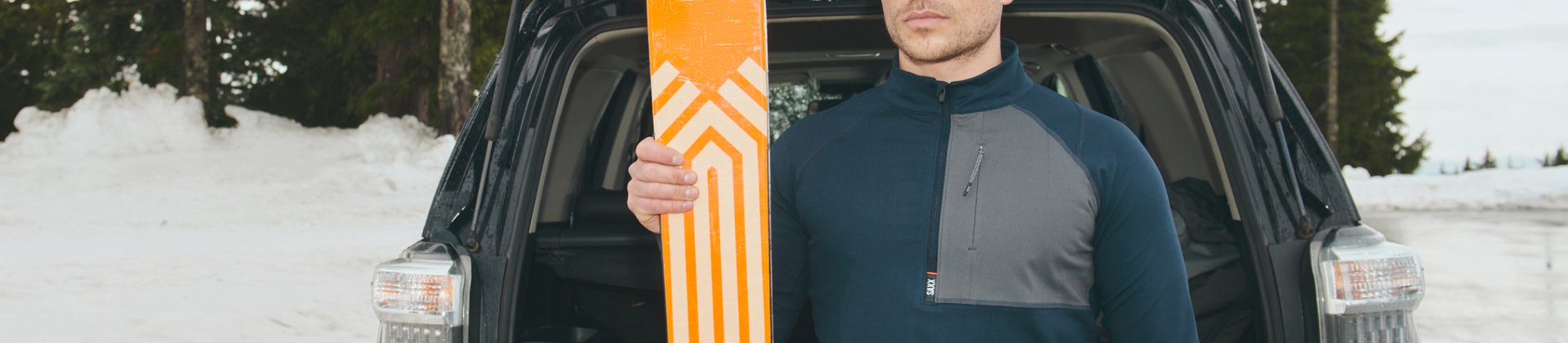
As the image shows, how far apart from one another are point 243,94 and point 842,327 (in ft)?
63.8

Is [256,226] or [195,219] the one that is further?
[195,219]

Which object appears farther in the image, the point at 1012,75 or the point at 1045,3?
the point at 1045,3

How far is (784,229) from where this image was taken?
1884 millimetres

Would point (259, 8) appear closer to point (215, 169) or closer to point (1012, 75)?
point (215, 169)

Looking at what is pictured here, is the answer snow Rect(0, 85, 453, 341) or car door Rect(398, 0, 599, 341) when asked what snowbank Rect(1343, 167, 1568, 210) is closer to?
snow Rect(0, 85, 453, 341)

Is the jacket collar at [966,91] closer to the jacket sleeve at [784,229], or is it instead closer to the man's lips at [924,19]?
the man's lips at [924,19]

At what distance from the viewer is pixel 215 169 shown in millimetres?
13688

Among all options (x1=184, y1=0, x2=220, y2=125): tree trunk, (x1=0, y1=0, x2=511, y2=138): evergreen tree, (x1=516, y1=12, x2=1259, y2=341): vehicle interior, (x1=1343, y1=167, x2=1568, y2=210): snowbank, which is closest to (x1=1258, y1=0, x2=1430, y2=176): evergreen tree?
(x1=1343, y1=167, x2=1568, y2=210): snowbank

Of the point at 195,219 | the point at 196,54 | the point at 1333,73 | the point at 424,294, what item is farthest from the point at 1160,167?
the point at 1333,73

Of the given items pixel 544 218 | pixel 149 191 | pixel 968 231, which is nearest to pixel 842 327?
pixel 968 231

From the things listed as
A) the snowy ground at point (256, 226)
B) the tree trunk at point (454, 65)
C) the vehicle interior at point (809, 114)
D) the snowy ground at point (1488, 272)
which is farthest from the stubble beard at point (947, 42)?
the tree trunk at point (454, 65)

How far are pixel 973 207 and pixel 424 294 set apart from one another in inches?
36.6

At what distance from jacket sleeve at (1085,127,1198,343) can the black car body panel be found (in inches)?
12.3

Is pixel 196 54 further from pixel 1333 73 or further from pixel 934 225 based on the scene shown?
pixel 1333 73
